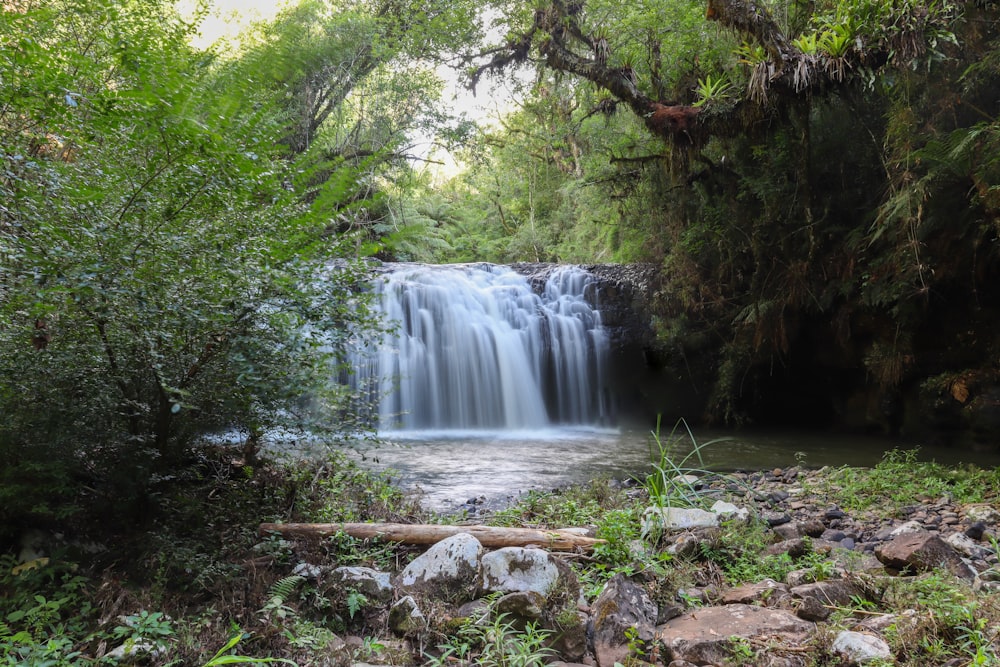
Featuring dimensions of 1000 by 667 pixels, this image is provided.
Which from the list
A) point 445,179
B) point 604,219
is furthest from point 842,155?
point 445,179

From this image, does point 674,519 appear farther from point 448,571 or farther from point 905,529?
point 905,529

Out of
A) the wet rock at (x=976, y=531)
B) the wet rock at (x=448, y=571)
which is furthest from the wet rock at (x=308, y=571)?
the wet rock at (x=976, y=531)

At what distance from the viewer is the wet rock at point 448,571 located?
272cm

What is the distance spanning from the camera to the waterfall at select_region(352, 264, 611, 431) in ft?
37.4

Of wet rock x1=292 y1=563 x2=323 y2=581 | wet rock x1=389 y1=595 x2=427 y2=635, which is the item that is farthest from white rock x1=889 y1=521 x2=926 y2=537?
wet rock x1=292 y1=563 x2=323 y2=581

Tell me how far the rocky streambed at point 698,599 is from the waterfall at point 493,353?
26.6 ft

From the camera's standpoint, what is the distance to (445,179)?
96.0 feet

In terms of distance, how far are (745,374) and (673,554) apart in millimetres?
8266

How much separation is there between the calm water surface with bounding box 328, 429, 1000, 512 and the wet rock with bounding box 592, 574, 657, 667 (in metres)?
2.78

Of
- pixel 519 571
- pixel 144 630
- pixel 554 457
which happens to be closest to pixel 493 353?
pixel 554 457

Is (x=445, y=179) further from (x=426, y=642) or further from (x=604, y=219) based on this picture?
(x=426, y=642)

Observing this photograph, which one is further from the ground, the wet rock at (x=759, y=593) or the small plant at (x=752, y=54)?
the small plant at (x=752, y=54)

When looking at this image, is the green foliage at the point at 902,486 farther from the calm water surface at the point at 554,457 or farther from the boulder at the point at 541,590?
the boulder at the point at 541,590

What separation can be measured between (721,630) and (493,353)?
9788mm
